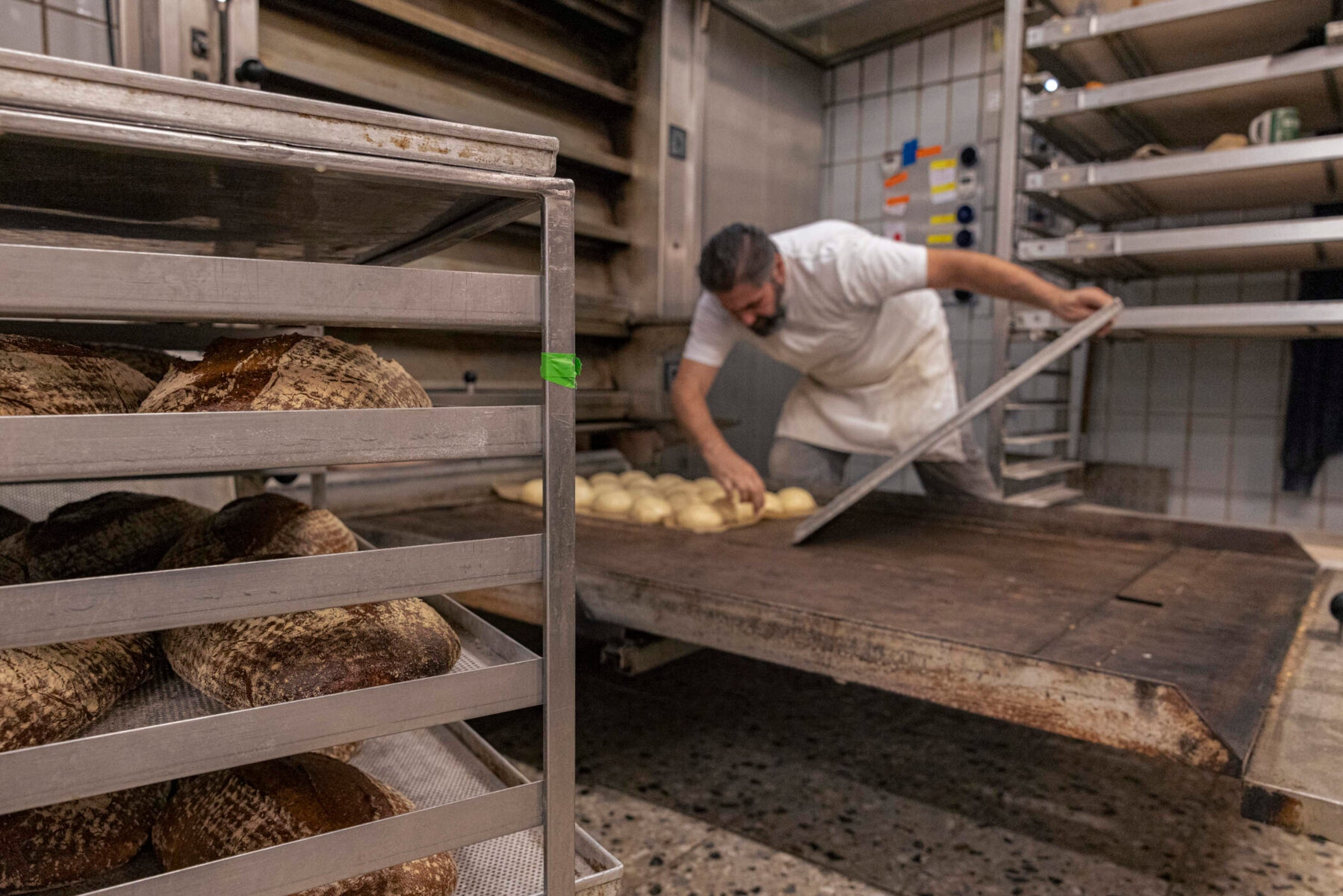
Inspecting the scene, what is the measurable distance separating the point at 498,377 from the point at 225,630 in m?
2.14

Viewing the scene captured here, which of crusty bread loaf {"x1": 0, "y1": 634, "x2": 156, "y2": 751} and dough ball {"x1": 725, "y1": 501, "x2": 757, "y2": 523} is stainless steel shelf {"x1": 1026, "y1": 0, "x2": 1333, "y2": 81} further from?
crusty bread loaf {"x1": 0, "y1": 634, "x2": 156, "y2": 751}

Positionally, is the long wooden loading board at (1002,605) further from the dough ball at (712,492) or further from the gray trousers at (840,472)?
the gray trousers at (840,472)

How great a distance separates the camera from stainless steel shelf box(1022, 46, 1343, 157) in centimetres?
206

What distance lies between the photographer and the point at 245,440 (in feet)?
1.99

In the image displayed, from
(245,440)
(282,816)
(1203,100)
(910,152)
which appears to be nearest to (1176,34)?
(1203,100)

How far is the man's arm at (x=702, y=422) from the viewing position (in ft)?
7.61

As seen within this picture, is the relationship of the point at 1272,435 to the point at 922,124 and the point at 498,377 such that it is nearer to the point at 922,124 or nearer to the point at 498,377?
the point at 922,124

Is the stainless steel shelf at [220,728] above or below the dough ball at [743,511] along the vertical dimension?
above

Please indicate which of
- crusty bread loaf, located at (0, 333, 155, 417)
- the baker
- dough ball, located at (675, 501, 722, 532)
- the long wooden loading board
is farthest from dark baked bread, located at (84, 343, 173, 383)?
the baker

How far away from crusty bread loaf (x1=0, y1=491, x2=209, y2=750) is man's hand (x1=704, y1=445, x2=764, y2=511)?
136 centimetres

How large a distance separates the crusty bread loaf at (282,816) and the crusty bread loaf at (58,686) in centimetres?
13

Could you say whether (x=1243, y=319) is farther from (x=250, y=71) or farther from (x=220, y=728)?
(x=250, y=71)

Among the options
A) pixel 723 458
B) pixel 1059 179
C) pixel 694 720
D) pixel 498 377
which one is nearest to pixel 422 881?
pixel 694 720

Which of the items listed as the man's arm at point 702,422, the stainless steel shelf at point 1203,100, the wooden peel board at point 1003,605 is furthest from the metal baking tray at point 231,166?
the stainless steel shelf at point 1203,100
